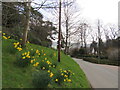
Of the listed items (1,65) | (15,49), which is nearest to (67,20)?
(15,49)

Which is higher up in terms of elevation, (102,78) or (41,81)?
(41,81)

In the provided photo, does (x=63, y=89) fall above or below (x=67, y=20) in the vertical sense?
below

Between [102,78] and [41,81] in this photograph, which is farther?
[102,78]

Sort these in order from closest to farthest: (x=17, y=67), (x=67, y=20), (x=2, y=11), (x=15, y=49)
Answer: (x=17, y=67) < (x=15, y=49) < (x=2, y=11) < (x=67, y=20)

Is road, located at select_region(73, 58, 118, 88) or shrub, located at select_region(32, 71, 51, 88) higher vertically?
shrub, located at select_region(32, 71, 51, 88)

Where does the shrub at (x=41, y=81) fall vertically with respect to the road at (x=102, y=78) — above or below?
above

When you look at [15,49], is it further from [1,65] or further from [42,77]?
[42,77]

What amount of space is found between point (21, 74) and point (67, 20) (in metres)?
12.9

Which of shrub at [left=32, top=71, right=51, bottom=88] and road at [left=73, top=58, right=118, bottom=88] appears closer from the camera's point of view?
shrub at [left=32, top=71, right=51, bottom=88]

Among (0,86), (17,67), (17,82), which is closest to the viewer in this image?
(0,86)

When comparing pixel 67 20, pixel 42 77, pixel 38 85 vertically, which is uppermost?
pixel 67 20

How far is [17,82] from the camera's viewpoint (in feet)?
10.1

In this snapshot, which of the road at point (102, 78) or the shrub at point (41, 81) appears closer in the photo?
the shrub at point (41, 81)

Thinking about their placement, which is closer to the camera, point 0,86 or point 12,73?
point 0,86
